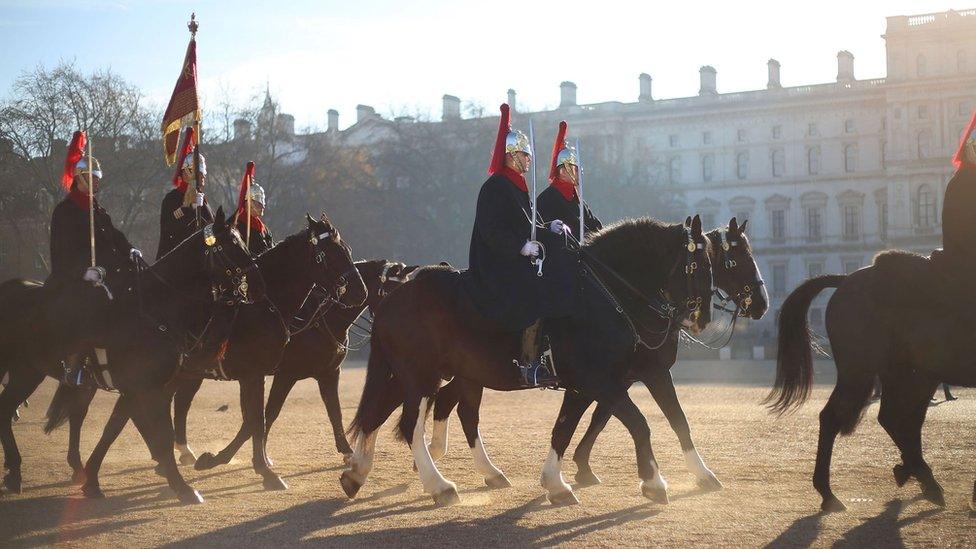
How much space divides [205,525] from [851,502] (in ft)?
17.3

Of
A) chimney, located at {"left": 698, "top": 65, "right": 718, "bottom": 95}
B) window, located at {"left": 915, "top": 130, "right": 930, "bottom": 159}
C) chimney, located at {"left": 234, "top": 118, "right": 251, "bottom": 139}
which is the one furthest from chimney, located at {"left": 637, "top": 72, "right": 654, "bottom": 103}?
chimney, located at {"left": 234, "top": 118, "right": 251, "bottom": 139}

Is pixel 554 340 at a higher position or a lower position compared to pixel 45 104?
lower

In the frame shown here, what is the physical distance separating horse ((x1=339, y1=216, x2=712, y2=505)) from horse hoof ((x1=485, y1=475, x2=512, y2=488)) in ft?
3.61

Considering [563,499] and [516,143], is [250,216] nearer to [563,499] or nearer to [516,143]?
[516,143]

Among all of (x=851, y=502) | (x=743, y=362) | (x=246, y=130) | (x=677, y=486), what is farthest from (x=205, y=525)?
(x=246, y=130)

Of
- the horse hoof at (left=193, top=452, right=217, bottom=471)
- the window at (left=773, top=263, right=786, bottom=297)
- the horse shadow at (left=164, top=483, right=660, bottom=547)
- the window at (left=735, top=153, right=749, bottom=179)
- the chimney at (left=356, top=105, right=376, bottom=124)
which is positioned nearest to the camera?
the horse shadow at (left=164, top=483, right=660, bottom=547)

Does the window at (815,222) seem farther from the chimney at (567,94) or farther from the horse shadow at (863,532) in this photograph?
the horse shadow at (863,532)

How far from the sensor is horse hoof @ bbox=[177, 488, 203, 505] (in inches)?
453

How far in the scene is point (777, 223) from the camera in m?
102

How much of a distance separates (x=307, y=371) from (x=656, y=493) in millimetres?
5080

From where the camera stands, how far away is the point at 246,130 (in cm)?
5381

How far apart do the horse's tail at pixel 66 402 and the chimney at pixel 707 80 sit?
91351 mm

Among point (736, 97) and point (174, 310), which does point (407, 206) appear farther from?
point (174, 310)

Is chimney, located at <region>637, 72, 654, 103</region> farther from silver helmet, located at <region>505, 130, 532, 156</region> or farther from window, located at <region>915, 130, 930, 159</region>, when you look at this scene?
silver helmet, located at <region>505, 130, 532, 156</region>
